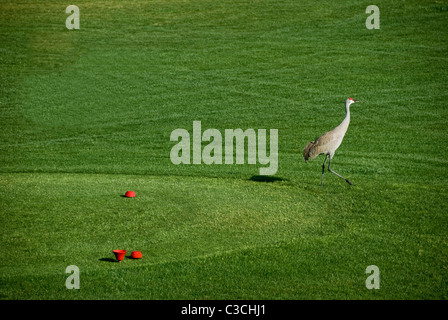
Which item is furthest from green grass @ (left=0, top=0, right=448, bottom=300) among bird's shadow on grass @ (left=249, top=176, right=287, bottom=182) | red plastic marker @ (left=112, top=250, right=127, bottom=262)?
bird's shadow on grass @ (left=249, top=176, right=287, bottom=182)

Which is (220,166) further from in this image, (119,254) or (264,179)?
(119,254)

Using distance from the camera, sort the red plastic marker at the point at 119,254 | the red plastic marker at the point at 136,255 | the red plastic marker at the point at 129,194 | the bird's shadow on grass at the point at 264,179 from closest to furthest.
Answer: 1. the red plastic marker at the point at 119,254
2. the red plastic marker at the point at 136,255
3. the red plastic marker at the point at 129,194
4. the bird's shadow on grass at the point at 264,179

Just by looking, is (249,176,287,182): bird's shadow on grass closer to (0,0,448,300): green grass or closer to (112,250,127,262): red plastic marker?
(0,0,448,300): green grass

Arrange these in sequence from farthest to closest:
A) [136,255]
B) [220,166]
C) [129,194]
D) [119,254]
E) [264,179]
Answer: [220,166]
[264,179]
[129,194]
[136,255]
[119,254]

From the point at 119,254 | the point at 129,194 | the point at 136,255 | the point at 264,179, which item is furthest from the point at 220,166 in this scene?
the point at 119,254

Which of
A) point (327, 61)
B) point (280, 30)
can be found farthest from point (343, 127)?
point (280, 30)

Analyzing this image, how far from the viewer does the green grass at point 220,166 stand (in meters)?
9.32

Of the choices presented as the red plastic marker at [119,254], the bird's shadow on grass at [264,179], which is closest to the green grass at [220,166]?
the red plastic marker at [119,254]

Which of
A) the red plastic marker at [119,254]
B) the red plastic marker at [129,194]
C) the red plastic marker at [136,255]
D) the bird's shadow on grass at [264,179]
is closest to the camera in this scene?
the red plastic marker at [119,254]

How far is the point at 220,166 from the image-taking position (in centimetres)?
1698

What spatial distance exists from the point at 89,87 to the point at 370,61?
47.8ft

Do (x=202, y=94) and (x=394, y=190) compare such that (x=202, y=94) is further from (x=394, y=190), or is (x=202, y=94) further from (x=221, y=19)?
(x=394, y=190)

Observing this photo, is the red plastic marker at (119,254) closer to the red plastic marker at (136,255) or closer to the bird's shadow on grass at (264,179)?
A: the red plastic marker at (136,255)
